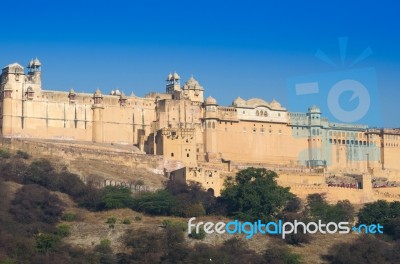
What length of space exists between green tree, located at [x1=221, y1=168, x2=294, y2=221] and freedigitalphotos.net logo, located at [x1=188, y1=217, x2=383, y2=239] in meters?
0.82

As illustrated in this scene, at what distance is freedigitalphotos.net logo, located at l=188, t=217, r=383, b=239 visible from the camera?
175ft

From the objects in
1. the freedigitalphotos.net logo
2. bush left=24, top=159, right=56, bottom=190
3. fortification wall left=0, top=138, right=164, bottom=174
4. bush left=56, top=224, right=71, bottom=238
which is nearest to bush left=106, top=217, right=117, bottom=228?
bush left=56, top=224, right=71, bottom=238

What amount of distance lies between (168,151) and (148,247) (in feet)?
55.6

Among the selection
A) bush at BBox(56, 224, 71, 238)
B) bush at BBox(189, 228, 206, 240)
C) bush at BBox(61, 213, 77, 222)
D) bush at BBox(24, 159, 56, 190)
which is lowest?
bush at BBox(189, 228, 206, 240)

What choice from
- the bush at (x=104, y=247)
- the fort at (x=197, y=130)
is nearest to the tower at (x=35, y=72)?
the fort at (x=197, y=130)

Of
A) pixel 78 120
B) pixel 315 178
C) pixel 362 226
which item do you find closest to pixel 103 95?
pixel 78 120

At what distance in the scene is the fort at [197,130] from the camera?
214 feet

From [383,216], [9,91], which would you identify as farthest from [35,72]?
[383,216]

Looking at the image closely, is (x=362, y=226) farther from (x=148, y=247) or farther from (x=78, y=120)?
(x=78, y=120)

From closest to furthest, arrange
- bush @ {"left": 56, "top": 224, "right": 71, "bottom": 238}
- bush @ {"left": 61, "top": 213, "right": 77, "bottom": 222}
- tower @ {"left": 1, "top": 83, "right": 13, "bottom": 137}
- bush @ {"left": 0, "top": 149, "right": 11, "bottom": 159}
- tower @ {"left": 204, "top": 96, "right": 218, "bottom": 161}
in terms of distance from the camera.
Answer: bush @ {"left": 56, "top": 224, "right": 71, "bottom": 238} → bush @ {"left": 61, "top": 213, "right": 77, "bottom": 222} → bush @ {"left": 0, "top": 149, "right": 11, "bottom": 159} → tower @ {"left": 1, "top": 83, "right": 13, "bottom": 137} → tower @ {"left": 204, "top": 96, "right": 218, "bottom": 161}

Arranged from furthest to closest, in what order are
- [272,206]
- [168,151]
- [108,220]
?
[168,151] < [272,206] < [108,220]

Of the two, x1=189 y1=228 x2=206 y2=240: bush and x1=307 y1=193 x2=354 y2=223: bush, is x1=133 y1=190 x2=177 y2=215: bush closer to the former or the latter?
x1=189 y1=228 x2=206 y2=240: bush

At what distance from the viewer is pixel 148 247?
4884cm

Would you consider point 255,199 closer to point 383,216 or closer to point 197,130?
point 383,216
